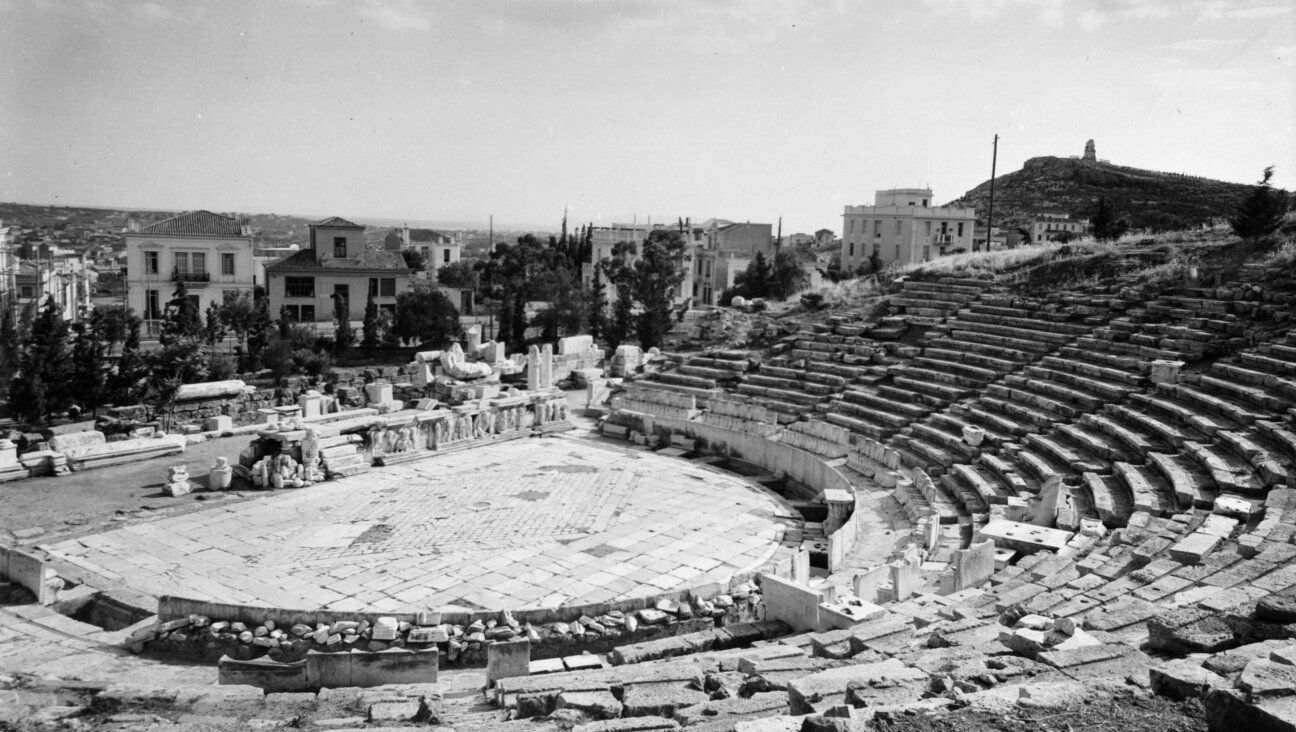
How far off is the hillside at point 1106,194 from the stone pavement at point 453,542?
3240cm

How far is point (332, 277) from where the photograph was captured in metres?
41.4

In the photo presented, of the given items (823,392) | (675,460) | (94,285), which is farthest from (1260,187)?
(94,285)

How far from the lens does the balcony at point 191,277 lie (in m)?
37.3

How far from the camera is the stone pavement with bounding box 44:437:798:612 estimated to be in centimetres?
1270

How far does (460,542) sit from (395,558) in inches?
42.9

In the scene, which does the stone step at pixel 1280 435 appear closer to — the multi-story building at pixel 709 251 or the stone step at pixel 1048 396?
the stone step at pixel 1048 396

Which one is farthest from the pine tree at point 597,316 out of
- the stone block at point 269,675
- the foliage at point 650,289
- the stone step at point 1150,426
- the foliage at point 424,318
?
the stone block at point 269,675

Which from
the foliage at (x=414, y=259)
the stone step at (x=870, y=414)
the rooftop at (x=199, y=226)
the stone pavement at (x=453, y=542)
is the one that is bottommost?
the stone pavement at (x=453, y=542)

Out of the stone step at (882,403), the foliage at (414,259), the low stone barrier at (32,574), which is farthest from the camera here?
the foliage at (414,259)

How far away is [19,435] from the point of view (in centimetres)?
1939

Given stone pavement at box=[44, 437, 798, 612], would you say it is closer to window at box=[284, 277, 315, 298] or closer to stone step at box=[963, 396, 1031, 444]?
stone step at box=[963, 396, 1031, 444]

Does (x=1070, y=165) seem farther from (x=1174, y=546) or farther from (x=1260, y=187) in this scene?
(x=1174, y=546)

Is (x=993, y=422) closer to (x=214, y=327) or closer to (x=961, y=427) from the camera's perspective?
(x=961, y=427)

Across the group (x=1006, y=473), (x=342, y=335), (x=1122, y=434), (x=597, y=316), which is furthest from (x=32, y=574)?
(x=597, y=316)
